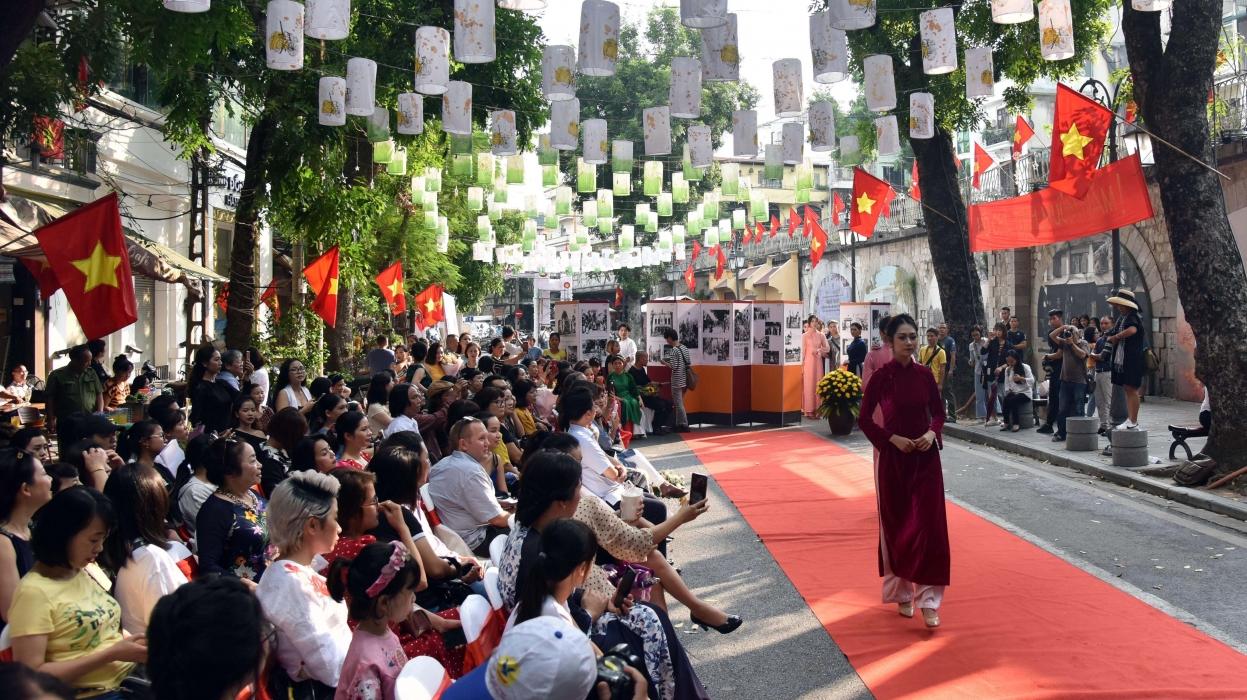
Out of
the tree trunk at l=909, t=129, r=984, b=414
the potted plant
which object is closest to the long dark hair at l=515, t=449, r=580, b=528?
the potted plant

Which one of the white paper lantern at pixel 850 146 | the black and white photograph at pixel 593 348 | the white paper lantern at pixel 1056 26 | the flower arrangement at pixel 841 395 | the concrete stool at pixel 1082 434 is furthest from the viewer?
the black and white photograph at pixel 593 348

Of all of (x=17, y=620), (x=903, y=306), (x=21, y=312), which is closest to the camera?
(x=17, y=620)

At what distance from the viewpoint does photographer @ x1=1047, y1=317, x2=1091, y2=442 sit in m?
16.5

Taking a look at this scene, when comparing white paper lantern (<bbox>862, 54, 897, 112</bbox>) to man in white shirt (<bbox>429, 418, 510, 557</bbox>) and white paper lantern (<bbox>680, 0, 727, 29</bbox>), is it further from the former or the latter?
man in white shirt (<bbox>429, 418, 510, 557</bbox>)

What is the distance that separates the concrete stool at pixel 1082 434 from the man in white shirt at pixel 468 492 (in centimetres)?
1052

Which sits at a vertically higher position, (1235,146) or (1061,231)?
(1235,146)

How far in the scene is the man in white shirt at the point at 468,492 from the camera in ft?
23.1

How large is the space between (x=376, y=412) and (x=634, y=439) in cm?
981

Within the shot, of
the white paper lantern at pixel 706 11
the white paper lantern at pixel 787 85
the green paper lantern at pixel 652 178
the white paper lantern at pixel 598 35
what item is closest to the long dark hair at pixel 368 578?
the white paper lantern at pixel 706 11

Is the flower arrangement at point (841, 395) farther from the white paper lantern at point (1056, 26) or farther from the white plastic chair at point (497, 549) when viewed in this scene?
the white plastic chair at point (497, 549)

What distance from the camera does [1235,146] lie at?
20219 millimetres

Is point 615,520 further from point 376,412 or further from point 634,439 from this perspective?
point 634,439

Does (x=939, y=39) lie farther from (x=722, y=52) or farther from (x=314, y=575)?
(x=314, y=575)

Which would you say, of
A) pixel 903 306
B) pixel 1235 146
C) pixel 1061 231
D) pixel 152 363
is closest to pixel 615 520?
pixel 1061 231
